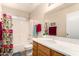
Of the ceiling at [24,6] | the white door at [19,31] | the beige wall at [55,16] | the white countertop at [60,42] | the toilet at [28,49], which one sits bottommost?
the toilet at [28,49]

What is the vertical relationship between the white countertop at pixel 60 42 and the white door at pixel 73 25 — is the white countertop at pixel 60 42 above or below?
below

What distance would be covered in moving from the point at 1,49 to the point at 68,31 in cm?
118

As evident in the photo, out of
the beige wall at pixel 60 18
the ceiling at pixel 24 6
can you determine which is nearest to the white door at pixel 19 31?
the ceiling at pixel 24 6

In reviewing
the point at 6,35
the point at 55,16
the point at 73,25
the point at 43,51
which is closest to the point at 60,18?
the point at 55,16

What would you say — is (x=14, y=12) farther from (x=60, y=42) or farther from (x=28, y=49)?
(x=60, y=42)

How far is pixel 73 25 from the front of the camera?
4.96 ft

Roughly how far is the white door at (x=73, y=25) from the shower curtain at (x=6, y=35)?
99 cm

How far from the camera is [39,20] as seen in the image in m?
1.67

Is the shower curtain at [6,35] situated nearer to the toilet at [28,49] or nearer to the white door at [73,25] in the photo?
the toilet at [28,49]

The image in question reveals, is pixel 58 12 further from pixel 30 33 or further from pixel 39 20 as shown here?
pixel 30 33

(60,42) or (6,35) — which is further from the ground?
(6,35)

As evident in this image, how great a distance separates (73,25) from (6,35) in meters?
1.14

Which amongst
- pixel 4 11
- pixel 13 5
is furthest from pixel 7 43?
pixel 13 5

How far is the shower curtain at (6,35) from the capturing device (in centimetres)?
152
